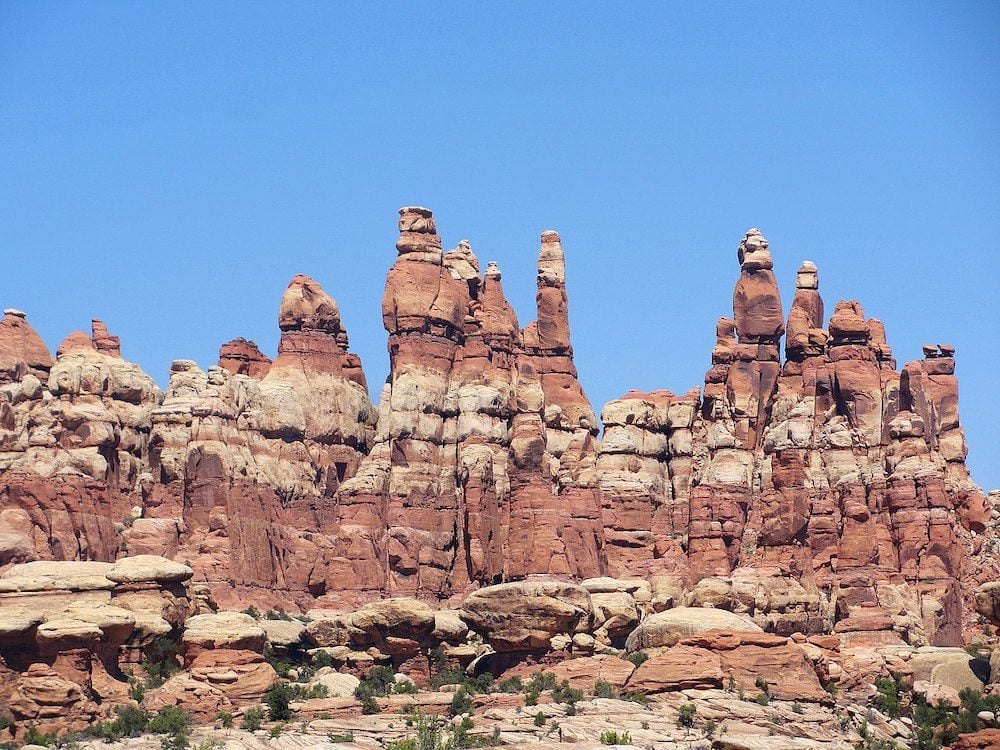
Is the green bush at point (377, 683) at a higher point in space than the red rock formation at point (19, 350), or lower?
lower

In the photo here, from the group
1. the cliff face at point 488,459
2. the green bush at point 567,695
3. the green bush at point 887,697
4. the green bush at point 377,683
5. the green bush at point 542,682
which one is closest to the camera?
the green bush at point 567,695

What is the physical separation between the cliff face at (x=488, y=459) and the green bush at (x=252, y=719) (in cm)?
3657

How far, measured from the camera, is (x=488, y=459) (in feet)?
530

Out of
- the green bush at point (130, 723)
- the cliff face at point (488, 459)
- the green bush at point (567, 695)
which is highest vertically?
the cliff face at point (488, 459)

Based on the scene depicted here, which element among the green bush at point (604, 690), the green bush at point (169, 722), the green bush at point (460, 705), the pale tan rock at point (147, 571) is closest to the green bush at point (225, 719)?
the green bush at point (169, 722)

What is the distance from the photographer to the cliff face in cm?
14875

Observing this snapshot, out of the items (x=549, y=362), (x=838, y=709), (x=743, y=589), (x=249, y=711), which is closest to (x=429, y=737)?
(x=249, y=711)

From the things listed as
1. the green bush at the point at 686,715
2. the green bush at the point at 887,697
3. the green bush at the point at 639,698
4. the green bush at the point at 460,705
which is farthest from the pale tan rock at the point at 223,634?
the green bush at the point at 887,697

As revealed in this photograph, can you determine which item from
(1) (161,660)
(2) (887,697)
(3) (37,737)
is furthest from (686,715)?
(3) (37,737)

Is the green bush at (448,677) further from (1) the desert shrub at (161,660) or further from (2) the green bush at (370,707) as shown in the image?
(1) the desert shrub at (161,660)

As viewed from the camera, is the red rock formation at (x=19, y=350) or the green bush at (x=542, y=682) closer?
the green bush at (x=542, y=682)

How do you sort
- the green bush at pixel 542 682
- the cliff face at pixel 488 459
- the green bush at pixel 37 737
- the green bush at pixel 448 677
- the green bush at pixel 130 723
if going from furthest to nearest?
the cliff face at pixel 488 459 → the green bush at pixel 448 677 → the green bush at pixel 542 682 → the green bush at pixel 130 723 → the green bush at pixel 37 737

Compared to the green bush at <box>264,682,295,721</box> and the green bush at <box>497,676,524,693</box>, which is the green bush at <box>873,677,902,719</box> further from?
the green bush at <box>264,682,295,721</box>

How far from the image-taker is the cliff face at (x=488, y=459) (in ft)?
488
